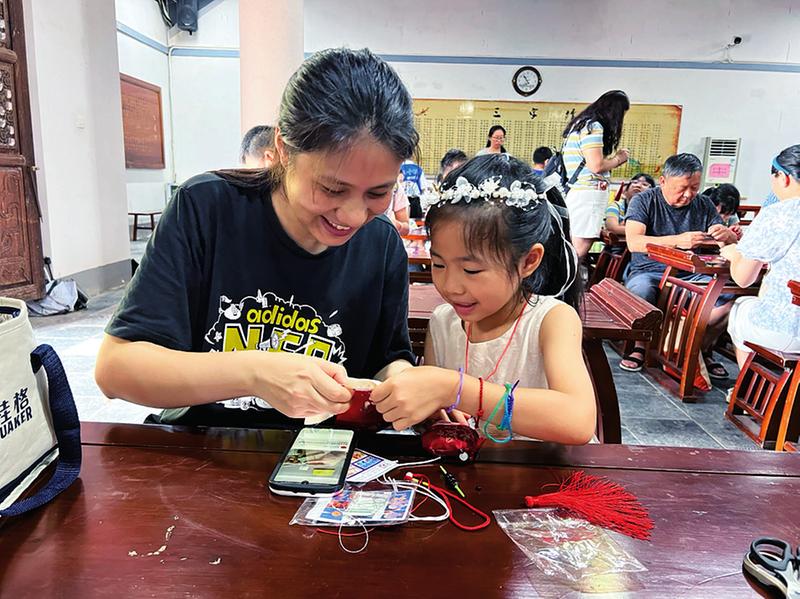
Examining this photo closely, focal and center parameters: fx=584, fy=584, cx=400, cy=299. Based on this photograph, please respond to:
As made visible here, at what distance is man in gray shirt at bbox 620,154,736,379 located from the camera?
366 cm

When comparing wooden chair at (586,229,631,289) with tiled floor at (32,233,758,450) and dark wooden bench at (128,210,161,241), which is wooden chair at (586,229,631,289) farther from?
dark wooden bench at (128,210,161,241)

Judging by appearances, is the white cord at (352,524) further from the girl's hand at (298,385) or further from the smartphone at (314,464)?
the girl's hand at (298,385)

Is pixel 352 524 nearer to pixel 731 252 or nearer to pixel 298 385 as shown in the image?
pixel 298 385

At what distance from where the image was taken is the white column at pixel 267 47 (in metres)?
4.29

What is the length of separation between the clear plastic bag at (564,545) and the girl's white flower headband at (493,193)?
66 centimetres

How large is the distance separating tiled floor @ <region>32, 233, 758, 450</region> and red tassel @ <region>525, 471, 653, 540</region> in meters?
1.97

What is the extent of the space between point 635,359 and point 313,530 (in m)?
3.51

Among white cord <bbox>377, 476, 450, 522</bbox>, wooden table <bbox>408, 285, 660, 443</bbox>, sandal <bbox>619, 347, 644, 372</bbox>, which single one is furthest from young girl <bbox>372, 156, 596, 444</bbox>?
sandal <bbox>619, 347, 644, 372</bbox>

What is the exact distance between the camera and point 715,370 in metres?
3.61

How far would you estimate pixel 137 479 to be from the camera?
0.75 m

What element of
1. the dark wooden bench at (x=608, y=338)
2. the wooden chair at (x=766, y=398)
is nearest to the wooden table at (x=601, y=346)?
the dark wooden bench at (x=608, y=338)

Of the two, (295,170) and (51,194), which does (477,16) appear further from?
(295,170)

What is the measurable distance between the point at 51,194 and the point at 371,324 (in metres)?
4.39

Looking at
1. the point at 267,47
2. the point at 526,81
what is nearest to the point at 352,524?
the point at 267,47
